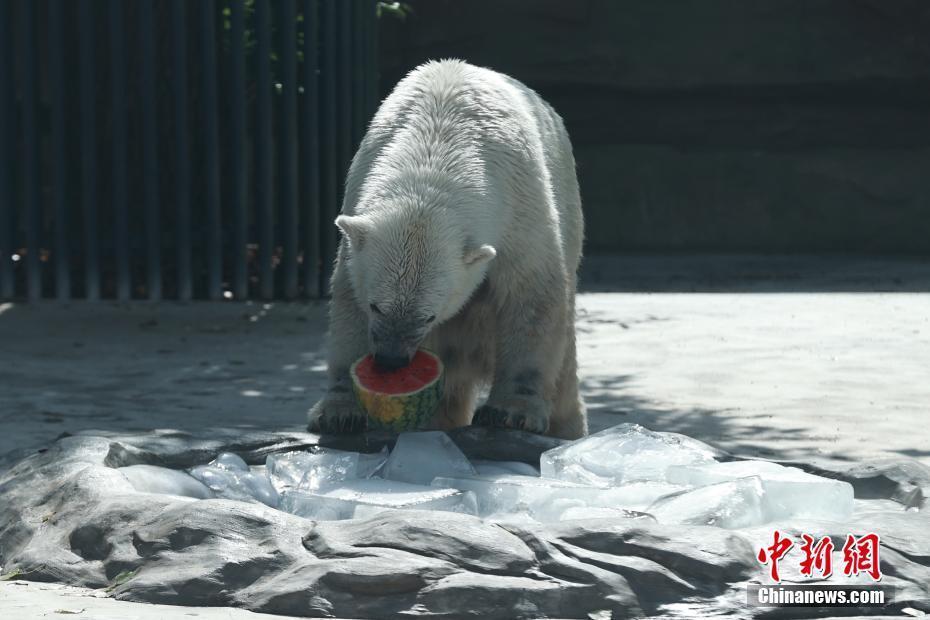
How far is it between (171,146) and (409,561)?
255 inches

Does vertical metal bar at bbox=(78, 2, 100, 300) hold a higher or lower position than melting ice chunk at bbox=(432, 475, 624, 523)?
higher

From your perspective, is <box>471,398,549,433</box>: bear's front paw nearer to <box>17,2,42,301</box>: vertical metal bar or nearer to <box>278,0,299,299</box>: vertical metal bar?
<box>278,0,299,299</box>: vertical metal bar

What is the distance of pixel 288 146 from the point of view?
29.7 feet

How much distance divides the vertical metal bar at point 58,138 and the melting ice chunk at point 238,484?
5151mm

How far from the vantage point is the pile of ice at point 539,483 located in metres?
3.62

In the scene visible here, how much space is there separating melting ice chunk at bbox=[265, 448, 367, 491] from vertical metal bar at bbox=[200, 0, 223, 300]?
478 cm

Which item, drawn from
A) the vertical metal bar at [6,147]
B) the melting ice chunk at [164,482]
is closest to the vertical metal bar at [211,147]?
the vertical metal bar at [6,147]

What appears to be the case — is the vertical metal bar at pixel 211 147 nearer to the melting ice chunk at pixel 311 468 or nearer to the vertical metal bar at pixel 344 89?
the vertical metal bar at pixel 344 89

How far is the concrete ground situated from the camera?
5.75m

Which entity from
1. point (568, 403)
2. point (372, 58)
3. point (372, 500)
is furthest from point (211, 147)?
point (372, 500)

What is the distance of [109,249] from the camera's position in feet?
29.0

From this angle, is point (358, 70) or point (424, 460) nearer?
point (424, 460)

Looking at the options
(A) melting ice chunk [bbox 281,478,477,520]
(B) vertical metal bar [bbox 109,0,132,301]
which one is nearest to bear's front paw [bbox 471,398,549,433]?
(A) melting ice chunk [bbox 281,478,477,520]

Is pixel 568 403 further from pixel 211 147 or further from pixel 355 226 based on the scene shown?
pixel 211 147
